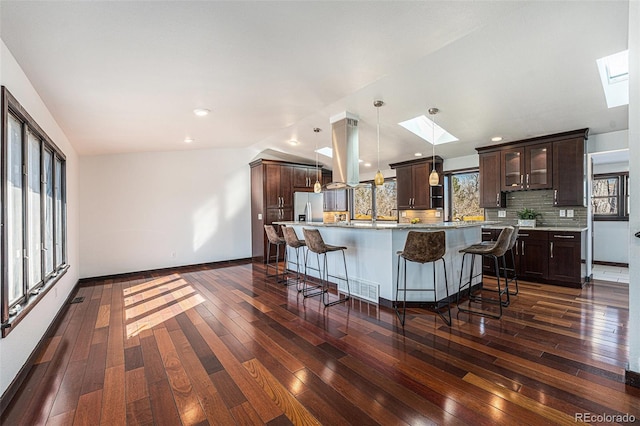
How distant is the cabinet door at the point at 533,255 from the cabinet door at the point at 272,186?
4.95 m

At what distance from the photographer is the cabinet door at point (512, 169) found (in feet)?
16.3

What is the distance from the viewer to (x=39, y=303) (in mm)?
2689

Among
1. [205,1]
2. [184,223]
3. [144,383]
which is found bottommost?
[144,383]

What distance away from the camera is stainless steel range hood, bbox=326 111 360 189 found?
4.46m

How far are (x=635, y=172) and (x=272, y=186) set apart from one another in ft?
19.4

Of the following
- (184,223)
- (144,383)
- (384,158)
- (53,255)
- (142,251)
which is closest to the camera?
(144,383)

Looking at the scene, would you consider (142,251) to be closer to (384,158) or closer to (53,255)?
(53,255)

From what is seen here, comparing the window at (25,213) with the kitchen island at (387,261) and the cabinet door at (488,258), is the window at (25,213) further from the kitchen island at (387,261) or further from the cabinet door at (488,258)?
the cabinet door at (488,258)

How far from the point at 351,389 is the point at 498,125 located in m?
4.40

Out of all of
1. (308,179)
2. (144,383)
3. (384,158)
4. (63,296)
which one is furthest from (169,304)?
(384,158)

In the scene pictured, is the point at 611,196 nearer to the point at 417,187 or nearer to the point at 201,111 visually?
the point at 417,187

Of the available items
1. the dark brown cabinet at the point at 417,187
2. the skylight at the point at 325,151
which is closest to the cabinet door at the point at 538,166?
the dark brown cabinet at the point at 417,187

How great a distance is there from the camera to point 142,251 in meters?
5.84

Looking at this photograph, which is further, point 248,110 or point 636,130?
point 248,110
